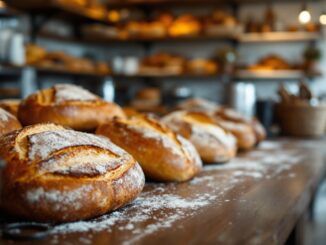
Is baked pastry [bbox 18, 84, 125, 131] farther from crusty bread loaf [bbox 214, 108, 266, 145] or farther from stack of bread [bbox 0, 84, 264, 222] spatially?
crusty bread loaf [bbox 214, 108, 266, 145]

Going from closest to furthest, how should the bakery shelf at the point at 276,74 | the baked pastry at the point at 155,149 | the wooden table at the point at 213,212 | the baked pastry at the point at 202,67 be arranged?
the wooden table at the point at 213,212 → the baked pastry at the point at 155,149 → the bakery shelf at the point at 276,74 → the baked pastry at the point at 202,67

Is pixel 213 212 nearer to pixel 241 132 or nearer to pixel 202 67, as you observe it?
pixel 241 132

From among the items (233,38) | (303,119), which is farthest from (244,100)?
(233,38)

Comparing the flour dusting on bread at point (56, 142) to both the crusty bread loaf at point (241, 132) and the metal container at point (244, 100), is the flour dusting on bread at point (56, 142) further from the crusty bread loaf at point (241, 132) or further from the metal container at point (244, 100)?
the metal container at point (244, 100)

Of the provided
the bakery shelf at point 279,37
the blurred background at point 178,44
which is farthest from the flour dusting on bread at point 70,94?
the bakery shelf at point 279,37

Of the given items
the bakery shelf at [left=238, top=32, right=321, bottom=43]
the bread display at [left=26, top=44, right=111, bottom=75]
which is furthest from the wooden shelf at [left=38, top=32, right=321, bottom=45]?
the bread display at [left=26, top=44, right=111, bottom=75]

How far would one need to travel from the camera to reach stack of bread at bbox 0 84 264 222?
2.47 feet

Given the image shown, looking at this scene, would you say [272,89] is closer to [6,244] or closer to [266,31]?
[266,31]

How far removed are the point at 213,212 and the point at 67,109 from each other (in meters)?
0.59

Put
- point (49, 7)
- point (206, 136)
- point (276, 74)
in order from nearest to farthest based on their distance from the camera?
point (206, 136) → point (49, 7) → point (276, 74)

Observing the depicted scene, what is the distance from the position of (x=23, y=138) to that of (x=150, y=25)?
4.99 metres

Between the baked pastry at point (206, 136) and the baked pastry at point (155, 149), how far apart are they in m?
0.22

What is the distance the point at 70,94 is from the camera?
4.41 feet

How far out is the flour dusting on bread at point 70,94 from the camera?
4.33 ft
